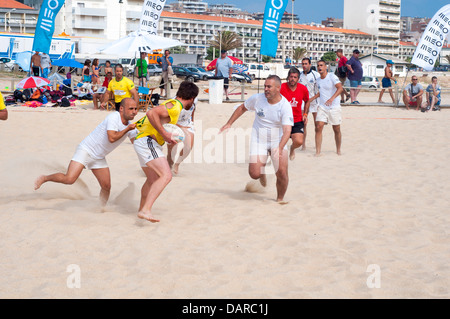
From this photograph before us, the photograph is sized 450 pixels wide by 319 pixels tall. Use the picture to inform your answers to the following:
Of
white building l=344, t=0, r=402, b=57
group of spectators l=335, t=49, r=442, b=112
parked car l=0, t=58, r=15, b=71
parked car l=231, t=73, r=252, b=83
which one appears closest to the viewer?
group of spectators l=335, t=49, r=442, b=112

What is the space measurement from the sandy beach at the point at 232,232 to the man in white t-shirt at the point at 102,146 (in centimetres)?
35

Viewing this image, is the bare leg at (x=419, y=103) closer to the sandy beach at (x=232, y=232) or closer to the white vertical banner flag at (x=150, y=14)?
the sandy beach at (x=232, y=232)

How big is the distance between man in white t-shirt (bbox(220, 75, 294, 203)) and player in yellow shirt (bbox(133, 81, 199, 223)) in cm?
102

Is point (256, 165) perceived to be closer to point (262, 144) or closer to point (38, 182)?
point (262, 144)

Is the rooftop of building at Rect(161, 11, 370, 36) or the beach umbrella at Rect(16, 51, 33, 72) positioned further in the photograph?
the rooftop of building at Rect(161, 11, 370, 36)

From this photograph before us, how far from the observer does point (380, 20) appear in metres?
142

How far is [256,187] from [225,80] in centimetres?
1156

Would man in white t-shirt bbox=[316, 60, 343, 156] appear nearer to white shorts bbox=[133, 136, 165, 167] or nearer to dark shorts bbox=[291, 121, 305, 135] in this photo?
dark shorts bbox=[291, 121, 305, 135]

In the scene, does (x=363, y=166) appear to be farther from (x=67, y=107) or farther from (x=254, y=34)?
(x=254, y=34)

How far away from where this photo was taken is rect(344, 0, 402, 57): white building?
140625 millimetres

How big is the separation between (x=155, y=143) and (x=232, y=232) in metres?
1.18

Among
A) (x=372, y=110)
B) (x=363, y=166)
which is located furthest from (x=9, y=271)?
(x=372, y=110)

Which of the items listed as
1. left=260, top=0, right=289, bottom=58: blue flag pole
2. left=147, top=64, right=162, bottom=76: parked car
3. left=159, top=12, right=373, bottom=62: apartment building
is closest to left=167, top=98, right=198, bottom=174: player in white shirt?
left=260, top=0, right=289, bottom=58: blue flag pole

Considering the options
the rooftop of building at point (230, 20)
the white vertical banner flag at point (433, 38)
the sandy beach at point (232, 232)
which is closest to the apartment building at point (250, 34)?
the rooftop of building at point (230, 20)
